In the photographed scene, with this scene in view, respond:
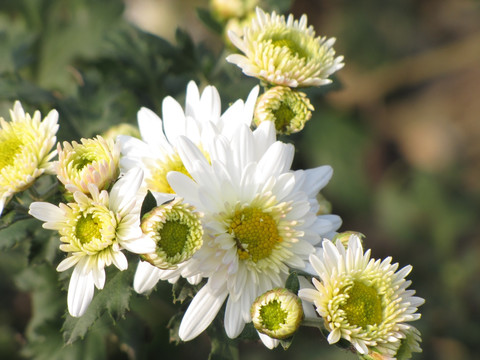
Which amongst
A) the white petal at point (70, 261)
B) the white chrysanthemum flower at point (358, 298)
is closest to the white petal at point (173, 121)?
the white petal at point (70, 261)

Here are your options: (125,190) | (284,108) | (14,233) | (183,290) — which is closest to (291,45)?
(284,108)

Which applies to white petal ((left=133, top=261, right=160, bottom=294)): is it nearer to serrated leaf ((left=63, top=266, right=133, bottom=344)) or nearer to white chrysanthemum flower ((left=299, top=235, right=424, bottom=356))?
serrated leaf ((left=63, top=266, right=133, bottom=344))

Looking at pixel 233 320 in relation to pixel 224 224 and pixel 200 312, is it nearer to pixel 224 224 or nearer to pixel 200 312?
pixel 200 312

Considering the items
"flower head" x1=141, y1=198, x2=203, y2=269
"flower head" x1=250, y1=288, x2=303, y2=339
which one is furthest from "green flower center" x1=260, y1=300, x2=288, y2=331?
"flower head" x1=141, y1=198, x2=203, y2=269

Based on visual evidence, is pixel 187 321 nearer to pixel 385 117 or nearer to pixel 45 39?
pixel 45 39

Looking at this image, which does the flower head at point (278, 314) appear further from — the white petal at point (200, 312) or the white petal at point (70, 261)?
the white petal at point (70, 261)

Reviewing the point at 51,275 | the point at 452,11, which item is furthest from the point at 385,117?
the point at 51,275
